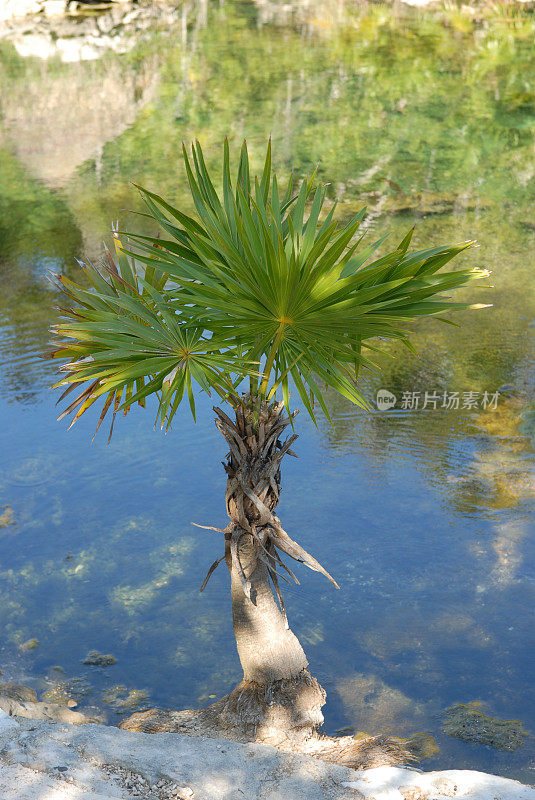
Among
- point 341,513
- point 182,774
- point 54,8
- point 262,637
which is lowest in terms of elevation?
point 341,513

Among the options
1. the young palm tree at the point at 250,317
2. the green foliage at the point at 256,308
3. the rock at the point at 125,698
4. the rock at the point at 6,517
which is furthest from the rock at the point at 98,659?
the green foliage at the point at 256,308

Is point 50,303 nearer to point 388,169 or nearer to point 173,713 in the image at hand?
point 173,713

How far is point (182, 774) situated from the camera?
181 inches

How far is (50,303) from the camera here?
12.2 meters

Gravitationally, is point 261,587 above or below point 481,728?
above

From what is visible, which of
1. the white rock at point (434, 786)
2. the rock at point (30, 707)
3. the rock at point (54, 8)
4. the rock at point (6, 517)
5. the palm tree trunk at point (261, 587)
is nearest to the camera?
the white rock at point (434, 786)

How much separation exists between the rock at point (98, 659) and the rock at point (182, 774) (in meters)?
1.40

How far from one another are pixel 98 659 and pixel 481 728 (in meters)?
3.08

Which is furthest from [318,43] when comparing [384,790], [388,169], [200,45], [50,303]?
[384,790]

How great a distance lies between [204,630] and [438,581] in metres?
2.17

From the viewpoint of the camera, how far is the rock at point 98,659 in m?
6.50

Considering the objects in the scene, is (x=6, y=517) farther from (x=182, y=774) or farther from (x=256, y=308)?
(x=256, y=308)

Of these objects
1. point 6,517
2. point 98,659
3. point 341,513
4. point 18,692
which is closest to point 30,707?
point 18,692

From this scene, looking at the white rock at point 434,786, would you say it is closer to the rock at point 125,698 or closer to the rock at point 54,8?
the rock at point 125,698
